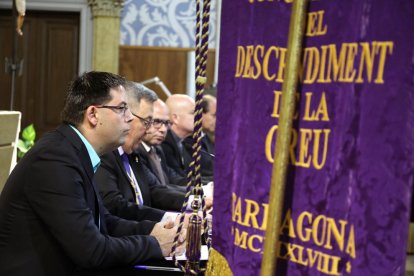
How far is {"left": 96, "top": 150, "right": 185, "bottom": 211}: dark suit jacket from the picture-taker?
2.91 meters

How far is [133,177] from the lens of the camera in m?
3.27

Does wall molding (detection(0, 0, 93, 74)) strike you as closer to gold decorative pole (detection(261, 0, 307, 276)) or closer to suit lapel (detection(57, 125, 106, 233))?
suit lapel (detection(57, 125, 106, 233))

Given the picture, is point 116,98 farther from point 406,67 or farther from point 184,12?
point 184,12

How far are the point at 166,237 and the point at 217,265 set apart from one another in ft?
2.32

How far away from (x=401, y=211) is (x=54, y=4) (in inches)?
297

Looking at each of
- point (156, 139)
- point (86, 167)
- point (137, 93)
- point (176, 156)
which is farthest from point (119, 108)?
point (176, 156)

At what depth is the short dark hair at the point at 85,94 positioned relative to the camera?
7.68ft

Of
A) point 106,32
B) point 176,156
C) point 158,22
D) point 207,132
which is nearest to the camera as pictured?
point 176,156

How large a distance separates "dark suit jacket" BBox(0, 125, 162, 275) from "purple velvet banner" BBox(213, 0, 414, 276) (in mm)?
594

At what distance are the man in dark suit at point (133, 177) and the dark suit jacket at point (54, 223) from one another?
0.71 meters

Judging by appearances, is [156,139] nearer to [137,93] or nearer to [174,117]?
[137,93]

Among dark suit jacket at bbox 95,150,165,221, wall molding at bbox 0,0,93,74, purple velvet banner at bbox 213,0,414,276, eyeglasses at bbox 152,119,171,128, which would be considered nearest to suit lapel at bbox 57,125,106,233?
dark suit jacket at bbox 95,150,165,221

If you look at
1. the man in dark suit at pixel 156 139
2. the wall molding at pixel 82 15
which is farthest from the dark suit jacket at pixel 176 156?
the wall molding at pixel 82 15

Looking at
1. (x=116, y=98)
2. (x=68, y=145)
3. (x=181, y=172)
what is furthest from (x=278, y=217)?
(x=181, y=172)
